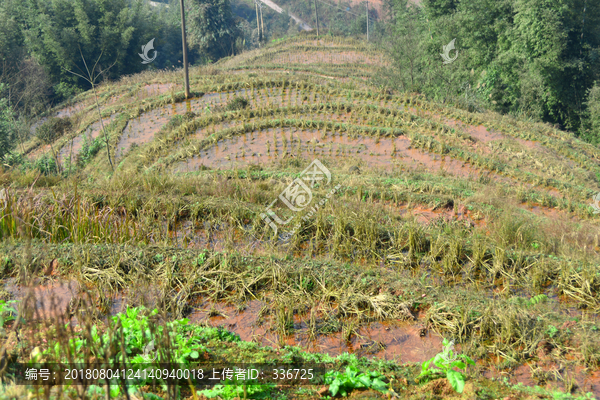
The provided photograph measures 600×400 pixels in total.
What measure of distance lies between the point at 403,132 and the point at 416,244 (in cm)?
797

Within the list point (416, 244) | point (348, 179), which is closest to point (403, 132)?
point (348, 179)

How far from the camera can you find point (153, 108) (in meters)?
17.7

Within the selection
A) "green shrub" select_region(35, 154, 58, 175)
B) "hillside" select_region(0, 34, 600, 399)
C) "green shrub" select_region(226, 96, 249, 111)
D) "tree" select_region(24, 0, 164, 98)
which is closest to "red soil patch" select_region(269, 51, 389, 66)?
"tree" select_region(24, 0, 164, 98)

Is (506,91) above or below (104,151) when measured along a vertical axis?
above

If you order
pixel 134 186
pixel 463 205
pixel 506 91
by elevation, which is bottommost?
pixel 463 205

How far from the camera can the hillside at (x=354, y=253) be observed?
3574mm

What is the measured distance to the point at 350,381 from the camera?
280 cm

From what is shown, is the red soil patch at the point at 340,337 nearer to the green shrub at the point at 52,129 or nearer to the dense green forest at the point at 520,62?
the dense green forest at the point at 520,62

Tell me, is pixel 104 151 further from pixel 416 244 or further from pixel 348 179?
pixel 416 244

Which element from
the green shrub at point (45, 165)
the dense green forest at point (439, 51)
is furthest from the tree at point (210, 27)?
the green shrub at point (45, 165)

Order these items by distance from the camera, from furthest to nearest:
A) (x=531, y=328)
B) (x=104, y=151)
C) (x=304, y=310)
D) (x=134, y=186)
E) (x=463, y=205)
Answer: (x=104, y=151) < (x=463, y=205) < (x=134, y=186) < (x=304, y=310) < (x=531, y=328)

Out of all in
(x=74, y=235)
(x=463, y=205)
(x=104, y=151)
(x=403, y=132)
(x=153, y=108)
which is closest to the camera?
(x=74, y=235)

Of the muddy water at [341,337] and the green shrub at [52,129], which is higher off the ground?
the green shrub at [52,129]

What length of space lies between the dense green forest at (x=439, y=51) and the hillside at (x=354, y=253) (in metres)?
6.88
